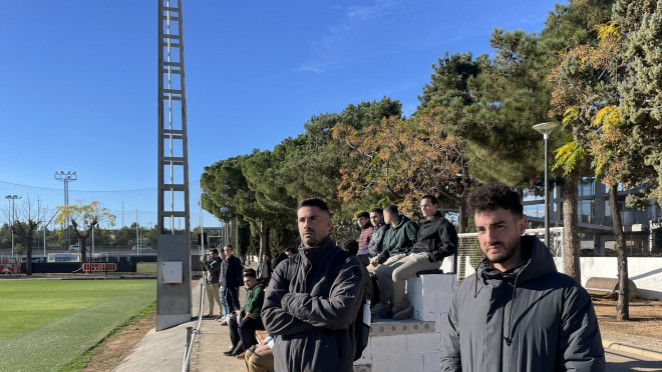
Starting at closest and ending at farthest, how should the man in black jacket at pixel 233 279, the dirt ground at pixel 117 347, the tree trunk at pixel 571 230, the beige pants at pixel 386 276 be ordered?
the beige pants at pixel 386 276 < the dirt ground at pixel 117 347 < the man in black jacket at pixel 233 279 < the tree trunk at pixel 571 230

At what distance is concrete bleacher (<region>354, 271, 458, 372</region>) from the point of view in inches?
219

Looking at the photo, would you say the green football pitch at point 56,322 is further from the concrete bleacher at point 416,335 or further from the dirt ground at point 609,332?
the concrete bleacher at point 416,335

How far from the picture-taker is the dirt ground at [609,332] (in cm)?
1020

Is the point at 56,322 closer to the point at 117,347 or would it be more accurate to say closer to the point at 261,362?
the point at 117,347

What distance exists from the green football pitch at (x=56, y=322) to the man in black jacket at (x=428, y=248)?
6892 mm

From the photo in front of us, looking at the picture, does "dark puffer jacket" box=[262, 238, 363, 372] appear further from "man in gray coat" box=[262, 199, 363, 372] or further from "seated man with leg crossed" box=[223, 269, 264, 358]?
"seated man with leg crossed" box=[223, 269, 264, 358]

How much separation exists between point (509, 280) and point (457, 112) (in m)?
12.9

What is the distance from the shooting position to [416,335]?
225 inches

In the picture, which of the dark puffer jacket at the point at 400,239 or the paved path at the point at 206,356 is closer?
the dark puffer jacket at the point at 400,239

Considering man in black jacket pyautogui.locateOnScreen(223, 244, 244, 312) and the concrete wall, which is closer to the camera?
man in black jacket pyautogui.locateOnScreen(223, 244, 244, 312)

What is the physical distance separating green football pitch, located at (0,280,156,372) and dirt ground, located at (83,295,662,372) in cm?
49

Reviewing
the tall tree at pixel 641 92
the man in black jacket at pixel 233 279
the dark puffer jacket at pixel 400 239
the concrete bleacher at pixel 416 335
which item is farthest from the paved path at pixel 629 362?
the man in black jacket at pixel 233 279

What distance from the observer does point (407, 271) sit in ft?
19.2

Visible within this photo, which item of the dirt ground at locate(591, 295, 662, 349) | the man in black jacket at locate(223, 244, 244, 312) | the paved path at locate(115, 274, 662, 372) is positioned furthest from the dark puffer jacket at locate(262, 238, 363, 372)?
the dirt ground at locate(591, 295, 662, 349)
